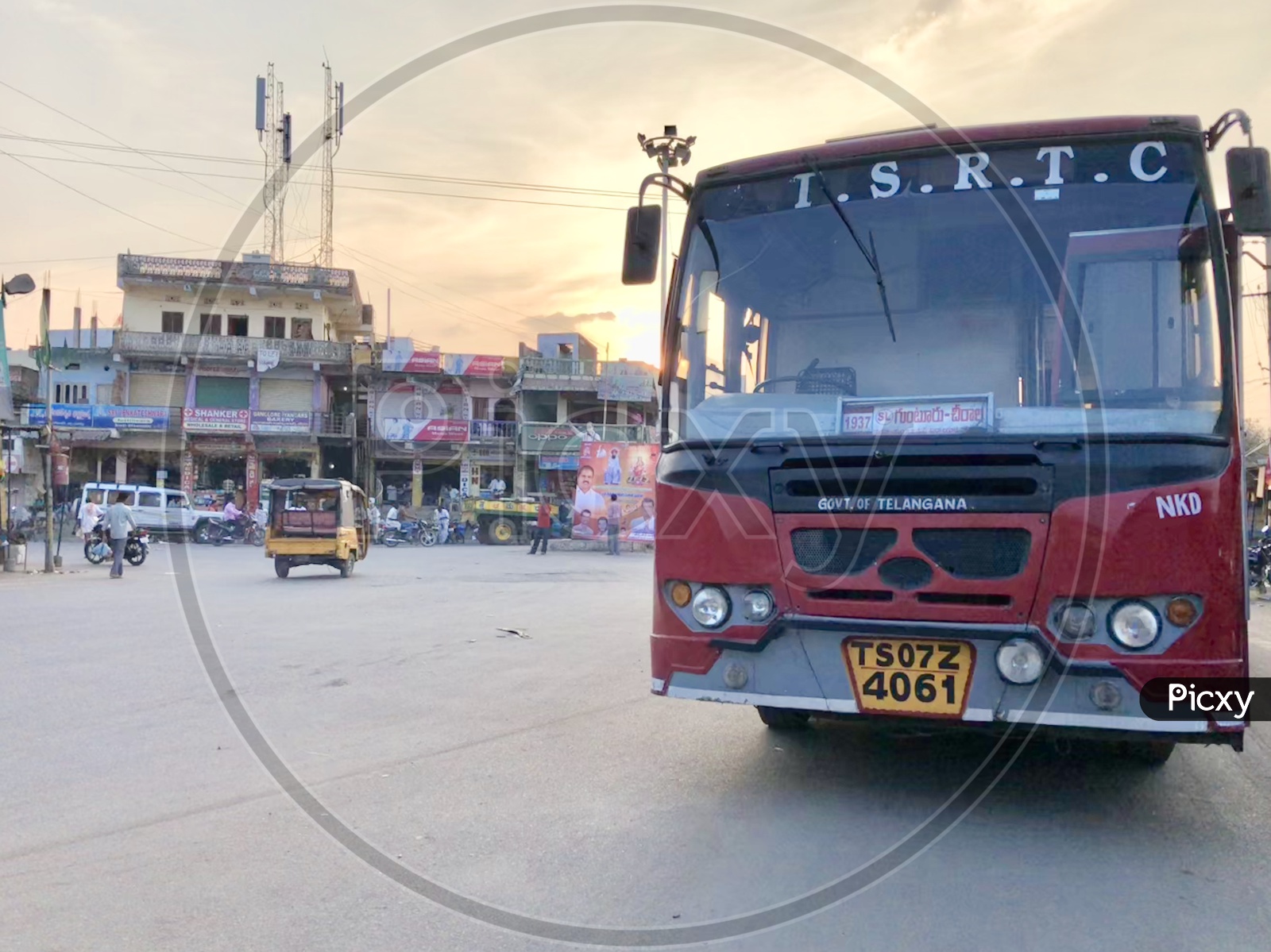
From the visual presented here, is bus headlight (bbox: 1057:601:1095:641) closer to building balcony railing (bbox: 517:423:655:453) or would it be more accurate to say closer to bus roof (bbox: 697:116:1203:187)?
bus roof (bbox: 697:116:1203:187)

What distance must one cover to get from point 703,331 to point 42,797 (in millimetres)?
3705

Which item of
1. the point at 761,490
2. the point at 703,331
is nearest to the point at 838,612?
the point at 761,490

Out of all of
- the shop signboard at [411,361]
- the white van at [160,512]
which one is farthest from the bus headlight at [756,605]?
the shop signboard at [411,361]

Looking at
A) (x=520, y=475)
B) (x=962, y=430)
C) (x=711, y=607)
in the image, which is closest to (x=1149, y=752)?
(x=962, y=430)

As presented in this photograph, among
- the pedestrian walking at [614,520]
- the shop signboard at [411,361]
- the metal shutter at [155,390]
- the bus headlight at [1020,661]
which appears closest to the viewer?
the bus headlight at [1020,661]

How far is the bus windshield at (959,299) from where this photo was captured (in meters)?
4.24

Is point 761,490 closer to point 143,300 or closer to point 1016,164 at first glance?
point 1016,164

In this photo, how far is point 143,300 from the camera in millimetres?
46250

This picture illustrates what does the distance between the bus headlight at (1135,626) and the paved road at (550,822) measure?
2.78ft

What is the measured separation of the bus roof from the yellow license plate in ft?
7.33

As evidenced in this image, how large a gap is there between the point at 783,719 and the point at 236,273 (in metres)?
43.3

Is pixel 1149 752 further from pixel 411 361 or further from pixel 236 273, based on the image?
pixel 236 273

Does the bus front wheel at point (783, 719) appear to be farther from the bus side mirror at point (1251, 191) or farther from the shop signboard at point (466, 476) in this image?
the shop signboard at point (466, 476)

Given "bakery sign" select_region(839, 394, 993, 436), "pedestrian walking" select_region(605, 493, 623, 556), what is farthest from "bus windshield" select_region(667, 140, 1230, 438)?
"pedestrian walking" select_region(605, 493, 623, 556)
